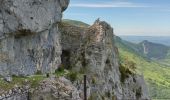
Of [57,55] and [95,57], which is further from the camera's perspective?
[95,57]

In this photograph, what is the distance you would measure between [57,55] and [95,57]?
486 cm

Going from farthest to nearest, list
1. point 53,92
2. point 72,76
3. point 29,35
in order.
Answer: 1. point 72,76
2. point 29,35
3. point 53,92

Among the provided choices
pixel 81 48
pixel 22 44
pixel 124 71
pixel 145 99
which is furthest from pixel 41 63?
pixel 145 99

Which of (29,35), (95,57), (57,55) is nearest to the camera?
(29,35)

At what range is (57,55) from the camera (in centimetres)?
5594

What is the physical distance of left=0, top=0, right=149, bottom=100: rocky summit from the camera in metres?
37.3

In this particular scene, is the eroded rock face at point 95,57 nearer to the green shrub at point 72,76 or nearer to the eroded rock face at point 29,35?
the green shrub at point 72,76

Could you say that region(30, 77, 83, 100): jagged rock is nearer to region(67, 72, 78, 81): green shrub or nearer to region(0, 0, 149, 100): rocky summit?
region(0, 0, 149, 100): rocky summit

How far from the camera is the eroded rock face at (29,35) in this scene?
4266cm

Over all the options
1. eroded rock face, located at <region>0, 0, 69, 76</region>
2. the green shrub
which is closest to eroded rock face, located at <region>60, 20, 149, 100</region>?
the green shrub

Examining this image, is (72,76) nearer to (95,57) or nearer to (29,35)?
(29,35)

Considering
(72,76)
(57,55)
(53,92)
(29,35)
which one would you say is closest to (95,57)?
(57,55)

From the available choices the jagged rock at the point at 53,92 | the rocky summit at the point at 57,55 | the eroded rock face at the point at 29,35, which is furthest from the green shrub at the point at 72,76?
the jagged rock at the point at 53,92

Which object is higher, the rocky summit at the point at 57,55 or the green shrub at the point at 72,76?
the rocky summit at the point at 57,55
